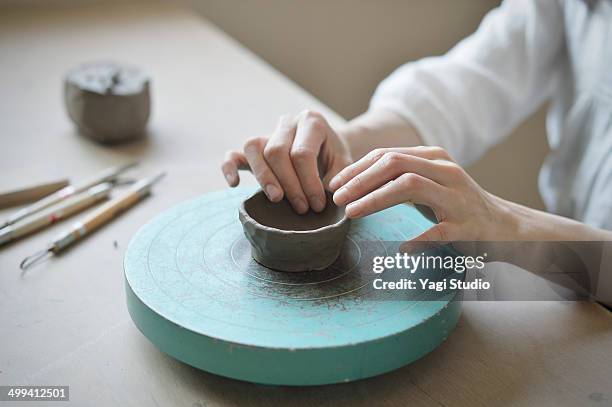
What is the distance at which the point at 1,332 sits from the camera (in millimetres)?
725

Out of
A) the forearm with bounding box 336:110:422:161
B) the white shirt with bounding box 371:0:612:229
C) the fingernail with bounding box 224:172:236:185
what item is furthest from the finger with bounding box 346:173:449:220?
the white shirt with bounding box 371:0:612:229

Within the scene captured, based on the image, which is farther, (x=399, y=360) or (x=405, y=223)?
(x=405, y=223)

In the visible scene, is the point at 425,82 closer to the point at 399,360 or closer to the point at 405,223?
the point at 405,223

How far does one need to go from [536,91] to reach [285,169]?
73cm

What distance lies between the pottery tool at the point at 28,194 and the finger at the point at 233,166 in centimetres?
31

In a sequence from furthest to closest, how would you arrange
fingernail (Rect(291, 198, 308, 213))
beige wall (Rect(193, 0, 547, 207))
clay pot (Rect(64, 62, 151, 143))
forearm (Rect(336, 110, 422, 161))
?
beige wall (Rect(193, 0, 547, 207)) → clay pot (Rect(64, 62, 151, 143)) → forearm (Rect(336, 110, 422, 161)) → fingernail (Rect(291, 198, 308, 213))

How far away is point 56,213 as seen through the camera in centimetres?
95

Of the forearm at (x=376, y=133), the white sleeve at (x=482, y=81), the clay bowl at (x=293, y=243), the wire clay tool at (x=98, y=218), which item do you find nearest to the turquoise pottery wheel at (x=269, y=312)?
the clay bowl at (x=293, y=243)

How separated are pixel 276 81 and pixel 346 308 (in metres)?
0.91

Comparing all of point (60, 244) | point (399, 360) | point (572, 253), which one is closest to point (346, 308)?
point (399, 360)

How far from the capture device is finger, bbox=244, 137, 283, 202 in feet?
2.67

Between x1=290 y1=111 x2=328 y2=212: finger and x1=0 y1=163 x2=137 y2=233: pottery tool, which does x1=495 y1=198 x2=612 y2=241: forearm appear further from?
x1=0 y1=163 x2=137 y2=233: pottery tool

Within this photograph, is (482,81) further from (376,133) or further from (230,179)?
(230,179)

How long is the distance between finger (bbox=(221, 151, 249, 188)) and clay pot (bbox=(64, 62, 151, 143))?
1.22 ft
